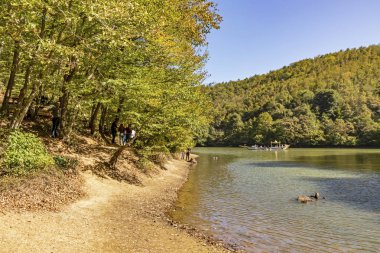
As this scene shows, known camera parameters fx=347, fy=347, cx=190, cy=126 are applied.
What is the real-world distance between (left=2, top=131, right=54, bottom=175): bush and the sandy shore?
8.06 ft

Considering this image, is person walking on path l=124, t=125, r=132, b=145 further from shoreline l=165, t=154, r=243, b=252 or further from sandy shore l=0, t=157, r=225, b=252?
shoreline l=165, t=154, r=243, b=252

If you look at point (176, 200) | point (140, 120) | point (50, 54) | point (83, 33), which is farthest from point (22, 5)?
point (176, 200)

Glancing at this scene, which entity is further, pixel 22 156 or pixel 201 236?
pixel 22 156

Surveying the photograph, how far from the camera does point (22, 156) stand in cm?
1477

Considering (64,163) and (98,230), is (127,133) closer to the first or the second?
(64,163)

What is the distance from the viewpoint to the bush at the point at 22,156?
14422mm

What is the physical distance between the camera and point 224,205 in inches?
808

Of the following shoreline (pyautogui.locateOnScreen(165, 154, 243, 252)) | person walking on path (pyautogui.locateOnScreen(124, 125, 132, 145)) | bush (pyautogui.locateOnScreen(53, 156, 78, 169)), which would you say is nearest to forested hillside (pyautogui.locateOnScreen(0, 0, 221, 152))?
person walking on path (pyautogui.locateOnScreen(124, 125, 132, 145))

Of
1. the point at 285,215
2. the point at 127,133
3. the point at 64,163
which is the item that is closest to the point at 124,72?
the point at 64,163

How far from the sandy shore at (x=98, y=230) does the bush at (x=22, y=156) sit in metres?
2.46

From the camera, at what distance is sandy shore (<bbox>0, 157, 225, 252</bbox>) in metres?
10.7

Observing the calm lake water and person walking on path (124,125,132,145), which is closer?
the calm lake water

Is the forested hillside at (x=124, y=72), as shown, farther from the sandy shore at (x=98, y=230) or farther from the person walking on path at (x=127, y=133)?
the sandy shore at (x=98, y=230)

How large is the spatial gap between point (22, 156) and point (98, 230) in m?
5.04
